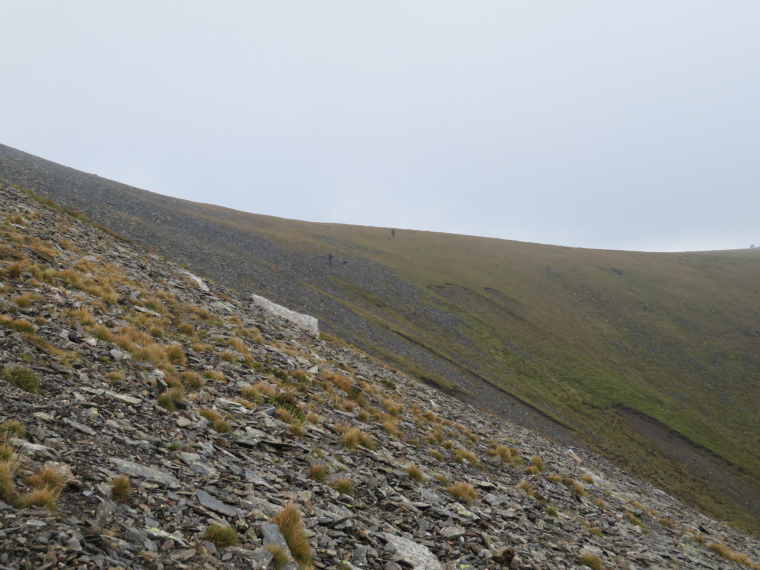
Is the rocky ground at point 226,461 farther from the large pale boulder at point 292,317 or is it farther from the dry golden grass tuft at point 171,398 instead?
the large pale boulder at point 292,317

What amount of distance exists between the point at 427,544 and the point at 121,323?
1329 cm

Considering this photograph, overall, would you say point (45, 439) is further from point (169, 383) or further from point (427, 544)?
point (427, 544)

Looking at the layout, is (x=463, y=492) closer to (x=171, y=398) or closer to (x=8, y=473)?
(x=171, y=398)

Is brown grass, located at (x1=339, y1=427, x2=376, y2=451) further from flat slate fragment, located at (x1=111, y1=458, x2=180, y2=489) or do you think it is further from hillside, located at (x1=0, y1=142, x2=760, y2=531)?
hillside, located at (x1=0, y1=142, x2=760, y2=531)

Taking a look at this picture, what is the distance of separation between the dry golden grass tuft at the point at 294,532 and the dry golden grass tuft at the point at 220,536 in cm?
114

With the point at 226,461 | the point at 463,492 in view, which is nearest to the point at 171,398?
the point at 226,461

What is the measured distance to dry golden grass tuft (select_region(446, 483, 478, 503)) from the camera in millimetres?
13922

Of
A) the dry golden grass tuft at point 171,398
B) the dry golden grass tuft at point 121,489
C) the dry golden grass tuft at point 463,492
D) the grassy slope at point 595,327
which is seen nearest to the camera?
the dry golden grass tuft at point 121,489

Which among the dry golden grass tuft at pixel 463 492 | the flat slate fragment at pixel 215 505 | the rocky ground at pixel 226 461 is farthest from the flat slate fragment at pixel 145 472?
the dry golden grass tuft at pixel 463 492

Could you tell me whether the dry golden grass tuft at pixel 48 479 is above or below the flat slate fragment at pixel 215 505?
above

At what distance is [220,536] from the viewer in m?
7.27

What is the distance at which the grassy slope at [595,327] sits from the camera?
53.4 m

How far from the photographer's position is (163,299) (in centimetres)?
2148

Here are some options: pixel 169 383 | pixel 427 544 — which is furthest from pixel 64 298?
pixel 427 544
